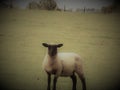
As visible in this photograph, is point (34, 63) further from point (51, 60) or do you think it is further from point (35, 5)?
point (35, 5)

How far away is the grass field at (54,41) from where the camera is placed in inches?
95.8

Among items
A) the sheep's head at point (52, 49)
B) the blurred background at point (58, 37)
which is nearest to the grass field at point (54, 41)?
the blurred background at point (58, 37)

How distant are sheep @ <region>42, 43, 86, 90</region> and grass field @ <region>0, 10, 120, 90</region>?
0.05 metres

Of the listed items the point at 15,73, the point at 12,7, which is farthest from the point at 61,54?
the point at 12,7

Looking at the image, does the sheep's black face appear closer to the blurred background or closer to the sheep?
the sheep

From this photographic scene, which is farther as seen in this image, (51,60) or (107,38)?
(107,38)

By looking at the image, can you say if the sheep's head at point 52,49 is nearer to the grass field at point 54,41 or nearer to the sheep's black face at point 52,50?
the sheep's black face at point 52,50

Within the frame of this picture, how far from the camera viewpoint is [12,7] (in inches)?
98.7

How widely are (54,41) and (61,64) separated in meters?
0.23

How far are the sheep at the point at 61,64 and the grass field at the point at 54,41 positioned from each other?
50 mm

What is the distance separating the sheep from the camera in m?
2.32

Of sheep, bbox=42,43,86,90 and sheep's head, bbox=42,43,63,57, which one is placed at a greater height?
sheep's head, bbox=42,43,63,57

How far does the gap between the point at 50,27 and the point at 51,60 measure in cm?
Answer: 33

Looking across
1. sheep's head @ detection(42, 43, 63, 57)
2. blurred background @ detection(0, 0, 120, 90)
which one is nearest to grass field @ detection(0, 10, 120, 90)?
blurred background @ detection(0, 0, 120, 90)
